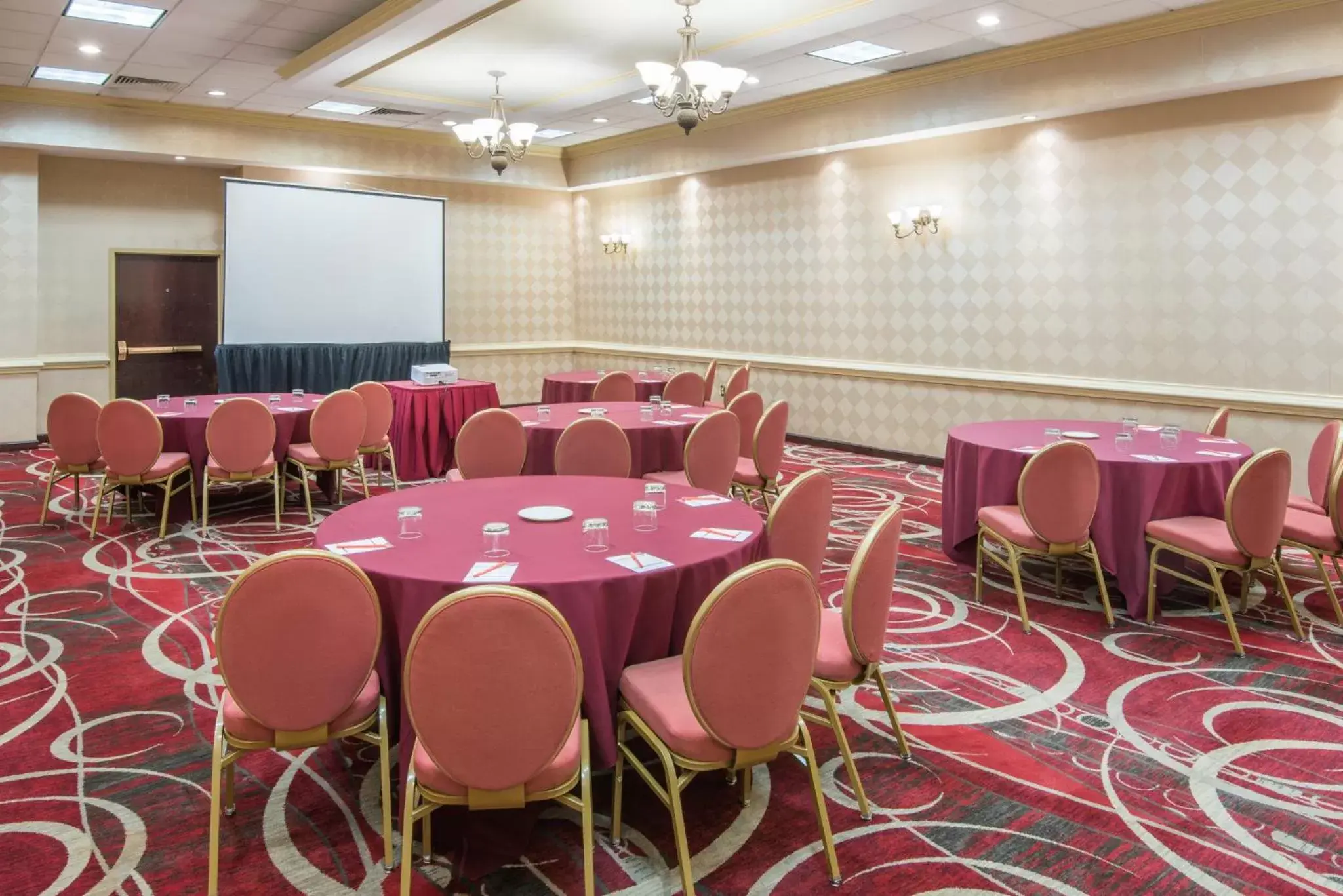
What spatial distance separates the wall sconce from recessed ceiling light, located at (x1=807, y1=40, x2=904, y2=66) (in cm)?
158

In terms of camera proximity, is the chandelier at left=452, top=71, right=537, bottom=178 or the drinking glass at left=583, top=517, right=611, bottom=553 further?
the chandelier at left=452, top=71, right=537, bottom=178

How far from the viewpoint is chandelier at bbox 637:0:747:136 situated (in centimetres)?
574

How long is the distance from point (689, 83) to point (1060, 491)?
331 cm

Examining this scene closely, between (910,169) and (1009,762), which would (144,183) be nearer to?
(910,169)

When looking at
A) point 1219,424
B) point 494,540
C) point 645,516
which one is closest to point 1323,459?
point 1219,424

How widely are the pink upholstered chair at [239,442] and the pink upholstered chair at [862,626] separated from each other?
492 cm

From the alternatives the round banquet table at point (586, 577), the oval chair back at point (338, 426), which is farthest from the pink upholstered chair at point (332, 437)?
the round banquet table at point (586, 577)

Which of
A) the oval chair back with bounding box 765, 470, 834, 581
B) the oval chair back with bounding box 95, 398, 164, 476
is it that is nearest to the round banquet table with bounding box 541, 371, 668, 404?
the oval chair back with bounding box 95, 398, 164, 476

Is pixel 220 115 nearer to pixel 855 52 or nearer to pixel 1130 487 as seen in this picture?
pixel 855 52

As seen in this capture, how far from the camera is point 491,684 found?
2.18 metres

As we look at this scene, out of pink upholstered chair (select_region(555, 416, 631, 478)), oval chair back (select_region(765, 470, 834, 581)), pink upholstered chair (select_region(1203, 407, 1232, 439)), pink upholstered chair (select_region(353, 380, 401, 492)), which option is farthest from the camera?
pink upholstered chair (select_region(353, 380, 401, 492))

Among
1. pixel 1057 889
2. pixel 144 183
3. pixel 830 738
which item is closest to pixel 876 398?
pixel 830 738

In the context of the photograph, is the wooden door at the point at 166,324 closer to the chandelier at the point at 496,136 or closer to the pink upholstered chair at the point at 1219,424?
the chandelier at the point at 496,136

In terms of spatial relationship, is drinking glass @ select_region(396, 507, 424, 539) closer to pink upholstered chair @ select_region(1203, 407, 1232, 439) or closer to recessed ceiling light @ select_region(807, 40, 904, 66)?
pink upholstered chair @ select_region(1203, 407, 1232, 439)
